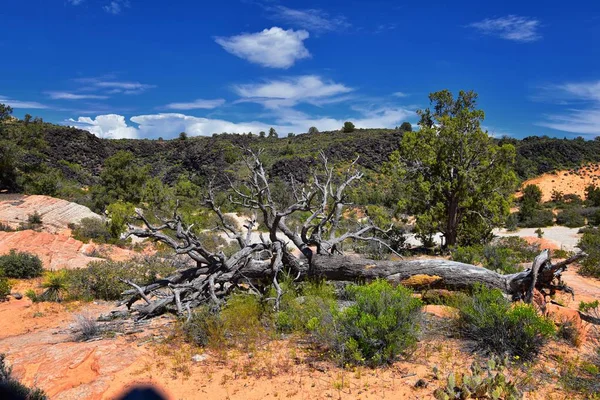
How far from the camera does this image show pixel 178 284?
692cm

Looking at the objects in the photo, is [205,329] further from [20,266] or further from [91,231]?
[91,231]

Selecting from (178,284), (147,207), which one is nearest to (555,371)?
(178,284)

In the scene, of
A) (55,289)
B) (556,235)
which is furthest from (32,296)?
(556,235)

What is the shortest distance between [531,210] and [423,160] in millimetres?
18298

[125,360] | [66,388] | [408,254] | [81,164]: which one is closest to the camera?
[66,388]

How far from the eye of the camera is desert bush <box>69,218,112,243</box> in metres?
16.1

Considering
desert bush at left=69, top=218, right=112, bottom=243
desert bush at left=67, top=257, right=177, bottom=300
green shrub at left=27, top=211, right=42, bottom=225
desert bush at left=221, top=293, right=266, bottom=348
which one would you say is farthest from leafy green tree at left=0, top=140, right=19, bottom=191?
desert bush at left=221, top=293, right=266, bottom=348

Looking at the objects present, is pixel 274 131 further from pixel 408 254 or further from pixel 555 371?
pixel 555 371

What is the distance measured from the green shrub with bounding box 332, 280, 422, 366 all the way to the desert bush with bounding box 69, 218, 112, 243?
1446cm

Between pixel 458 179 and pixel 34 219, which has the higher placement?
pixel 458 179

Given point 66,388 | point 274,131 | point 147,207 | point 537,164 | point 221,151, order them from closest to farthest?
1. point 66,388
2. point 147,207
3. point 537,164
4. point 221,151
5. point 274,131

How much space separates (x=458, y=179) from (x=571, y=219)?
16.6m

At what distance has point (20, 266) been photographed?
9742 mm

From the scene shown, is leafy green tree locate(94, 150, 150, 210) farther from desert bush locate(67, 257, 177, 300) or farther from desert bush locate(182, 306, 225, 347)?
desert bush locate(182, 306, 225, 347)
